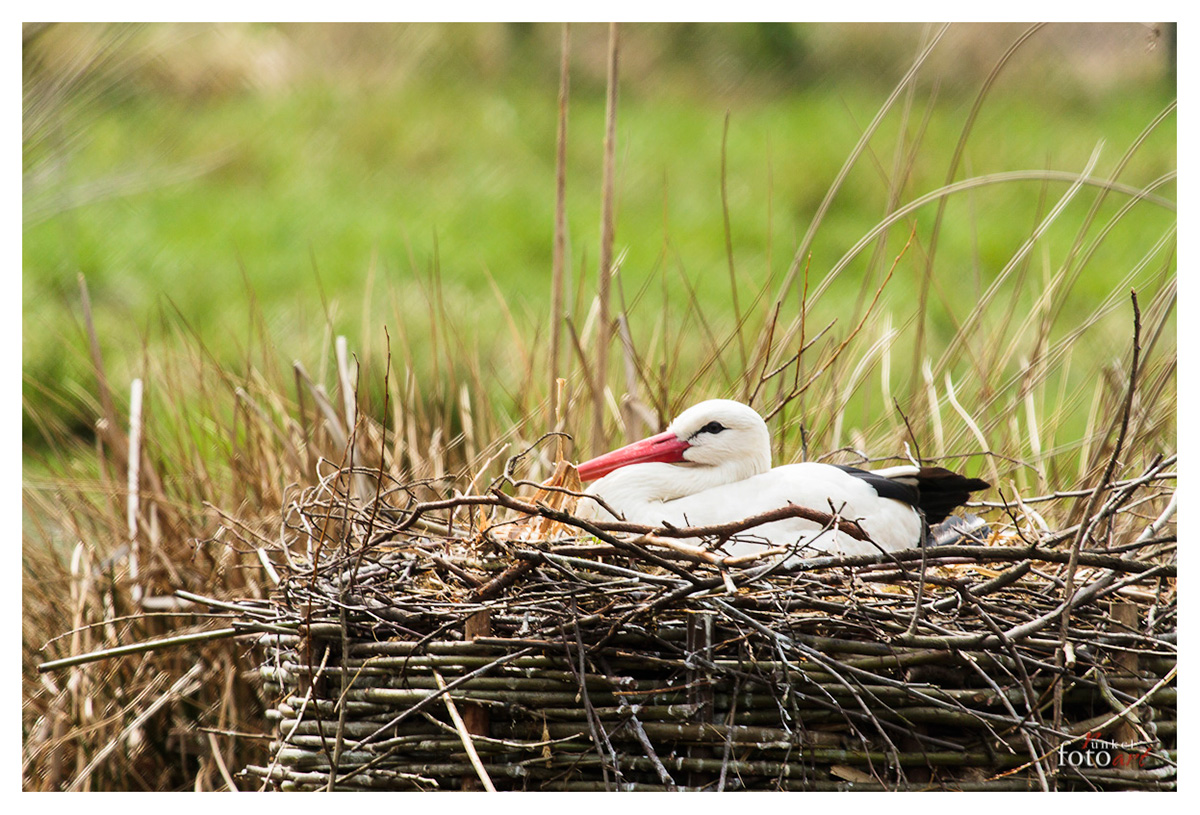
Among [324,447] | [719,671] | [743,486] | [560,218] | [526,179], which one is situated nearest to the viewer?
[719,671]

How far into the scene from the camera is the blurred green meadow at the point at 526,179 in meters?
3.53

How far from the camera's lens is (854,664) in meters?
1.32

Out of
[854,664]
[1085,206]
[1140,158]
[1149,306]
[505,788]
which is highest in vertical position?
[1085,206]

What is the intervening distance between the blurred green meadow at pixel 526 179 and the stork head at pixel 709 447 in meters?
0.89

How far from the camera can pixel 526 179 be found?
19.3 feet

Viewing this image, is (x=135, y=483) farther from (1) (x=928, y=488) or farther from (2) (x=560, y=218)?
(1) (x=928, y=488)

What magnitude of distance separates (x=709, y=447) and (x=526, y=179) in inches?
172

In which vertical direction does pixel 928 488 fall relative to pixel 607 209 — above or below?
below

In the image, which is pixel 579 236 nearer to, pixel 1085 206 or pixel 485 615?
pixel 1085 206

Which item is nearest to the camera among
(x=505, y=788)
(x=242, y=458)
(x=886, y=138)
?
(x=505, y=788)

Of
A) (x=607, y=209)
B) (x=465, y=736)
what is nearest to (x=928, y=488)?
(x=607, y=209)

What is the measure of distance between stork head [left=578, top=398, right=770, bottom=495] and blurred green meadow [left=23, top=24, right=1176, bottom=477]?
894 mm

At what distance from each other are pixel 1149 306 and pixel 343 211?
486 cm
